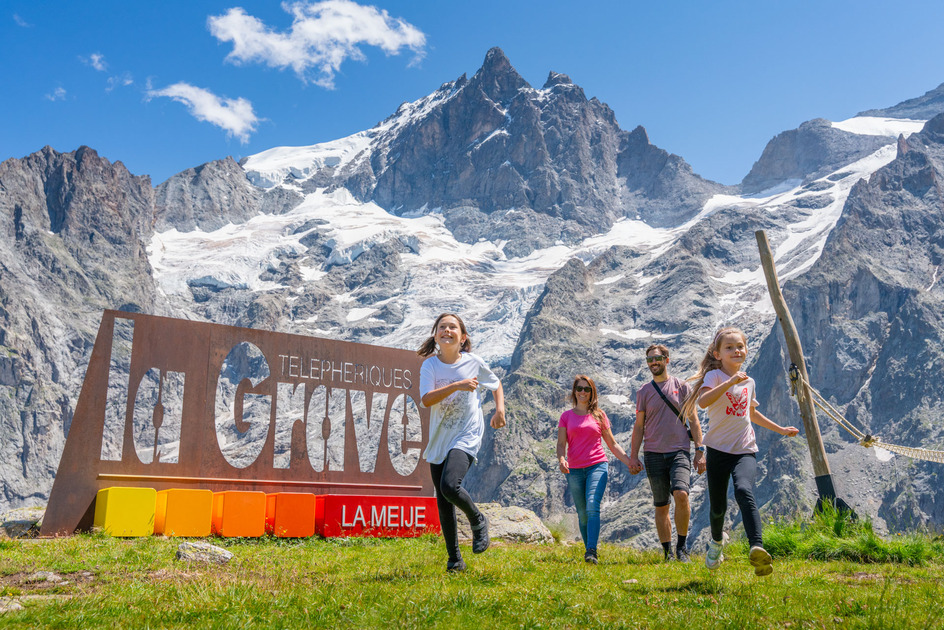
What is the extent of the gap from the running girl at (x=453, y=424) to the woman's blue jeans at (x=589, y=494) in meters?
2.18

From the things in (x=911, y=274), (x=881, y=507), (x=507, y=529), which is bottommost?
(x=881, y=507)

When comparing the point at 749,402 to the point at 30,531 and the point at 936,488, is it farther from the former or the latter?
the point at 936,488

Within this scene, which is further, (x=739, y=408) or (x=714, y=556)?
(x=739, y=408)

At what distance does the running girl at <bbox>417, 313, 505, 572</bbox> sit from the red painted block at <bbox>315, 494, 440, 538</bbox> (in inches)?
261

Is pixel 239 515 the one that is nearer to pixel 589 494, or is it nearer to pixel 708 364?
pixel 589 494

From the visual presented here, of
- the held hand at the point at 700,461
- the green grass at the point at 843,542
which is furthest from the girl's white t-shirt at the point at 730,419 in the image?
the green grass at the point at 843,542

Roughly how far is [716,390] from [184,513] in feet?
31.2

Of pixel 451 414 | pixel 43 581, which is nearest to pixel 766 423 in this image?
pixel 451 414

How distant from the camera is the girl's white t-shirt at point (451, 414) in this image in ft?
23.6

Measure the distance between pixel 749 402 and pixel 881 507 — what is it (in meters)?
151

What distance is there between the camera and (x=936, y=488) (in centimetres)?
13662

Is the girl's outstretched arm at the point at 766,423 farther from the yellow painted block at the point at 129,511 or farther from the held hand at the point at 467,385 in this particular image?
the yellow painted block at the point at 129,511

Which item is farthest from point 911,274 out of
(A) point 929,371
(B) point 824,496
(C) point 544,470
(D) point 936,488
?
(B) point 824,496

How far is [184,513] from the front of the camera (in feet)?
41.2
